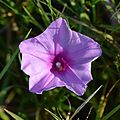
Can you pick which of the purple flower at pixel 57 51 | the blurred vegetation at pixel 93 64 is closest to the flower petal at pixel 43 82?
the purple flower at pixel 57 51

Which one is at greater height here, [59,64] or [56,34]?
[56,34]

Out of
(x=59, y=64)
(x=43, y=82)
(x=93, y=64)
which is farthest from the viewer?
(x=93, y=64)

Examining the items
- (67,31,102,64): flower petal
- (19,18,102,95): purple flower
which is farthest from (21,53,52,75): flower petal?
(67,31,102,64): flower petal

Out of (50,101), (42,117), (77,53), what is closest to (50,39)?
(77,53)

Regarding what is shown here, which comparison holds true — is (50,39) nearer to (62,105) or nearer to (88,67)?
(88,67)

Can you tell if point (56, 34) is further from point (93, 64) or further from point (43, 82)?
point (93, 64)

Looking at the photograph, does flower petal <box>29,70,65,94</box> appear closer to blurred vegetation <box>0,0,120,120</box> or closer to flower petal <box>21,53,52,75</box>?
flower petal <box>21,53,52,75</box>

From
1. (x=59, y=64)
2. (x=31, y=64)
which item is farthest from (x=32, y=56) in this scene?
(x=59, y=64)
